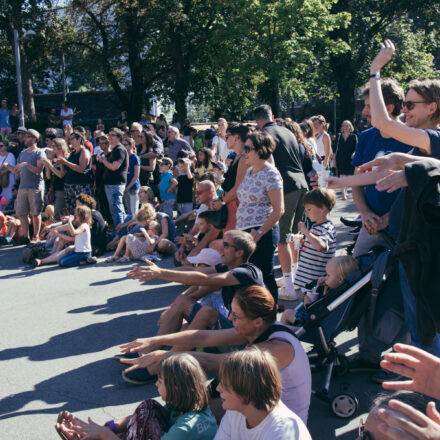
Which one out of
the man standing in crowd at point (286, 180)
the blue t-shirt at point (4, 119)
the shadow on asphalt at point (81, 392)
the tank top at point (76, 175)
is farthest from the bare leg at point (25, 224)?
the blue t-shirt at point (4, 119)

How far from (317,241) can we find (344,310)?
1.20m

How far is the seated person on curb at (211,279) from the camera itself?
13.7 feet

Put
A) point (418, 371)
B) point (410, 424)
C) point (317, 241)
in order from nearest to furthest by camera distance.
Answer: point (410, 424)
point (418, 371)
point (317, 241)

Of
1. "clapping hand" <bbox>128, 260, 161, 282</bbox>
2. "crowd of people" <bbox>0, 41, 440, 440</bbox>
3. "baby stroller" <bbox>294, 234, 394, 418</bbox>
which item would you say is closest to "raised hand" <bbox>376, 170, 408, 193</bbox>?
"crowd of people" <bbox>0, 41, 440, 440</bbox>

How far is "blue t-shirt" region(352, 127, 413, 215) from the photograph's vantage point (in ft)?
13.5

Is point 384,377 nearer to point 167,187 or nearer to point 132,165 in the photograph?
point 167,187

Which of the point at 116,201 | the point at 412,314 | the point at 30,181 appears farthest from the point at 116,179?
the point at 412,314

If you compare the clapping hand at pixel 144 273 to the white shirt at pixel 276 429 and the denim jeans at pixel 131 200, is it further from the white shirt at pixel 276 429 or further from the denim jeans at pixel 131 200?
the denim jeans at pixel 131 200

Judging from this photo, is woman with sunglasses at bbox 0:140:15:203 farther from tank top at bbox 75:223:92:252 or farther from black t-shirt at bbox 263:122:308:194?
black t-shirt at bbox 263:122:308:194

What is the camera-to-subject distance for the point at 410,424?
142 cm

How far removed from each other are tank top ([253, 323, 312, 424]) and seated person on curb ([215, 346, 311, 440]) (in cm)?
57

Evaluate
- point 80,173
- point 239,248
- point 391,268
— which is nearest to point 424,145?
point 391,268

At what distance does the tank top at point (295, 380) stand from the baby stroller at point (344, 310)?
650 mm

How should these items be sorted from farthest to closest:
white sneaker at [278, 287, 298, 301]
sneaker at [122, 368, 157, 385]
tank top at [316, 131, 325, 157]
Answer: tank top at [316, 131, 325, 157], white sneaker at [278, 287, 298, 301], sneaker at [122, 368, 157, 385]
